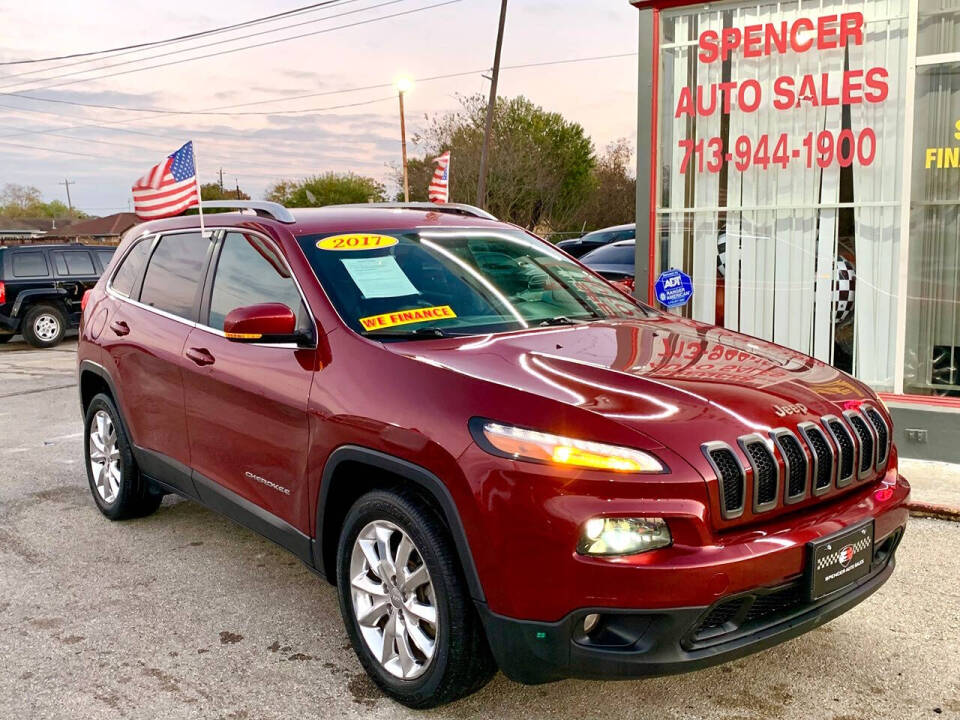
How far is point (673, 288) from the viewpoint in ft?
22.5

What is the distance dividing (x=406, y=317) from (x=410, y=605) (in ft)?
3.64

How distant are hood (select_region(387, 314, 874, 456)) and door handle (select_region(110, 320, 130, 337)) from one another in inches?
93.9

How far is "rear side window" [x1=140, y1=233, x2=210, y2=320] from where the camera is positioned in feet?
14.5

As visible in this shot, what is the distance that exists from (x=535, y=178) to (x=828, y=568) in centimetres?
4222

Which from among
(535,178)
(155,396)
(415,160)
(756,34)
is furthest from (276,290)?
(415,160)

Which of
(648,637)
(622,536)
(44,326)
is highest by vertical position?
(622,536)

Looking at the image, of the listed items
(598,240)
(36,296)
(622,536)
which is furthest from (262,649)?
(36,296)

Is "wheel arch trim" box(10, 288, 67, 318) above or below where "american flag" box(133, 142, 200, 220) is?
below

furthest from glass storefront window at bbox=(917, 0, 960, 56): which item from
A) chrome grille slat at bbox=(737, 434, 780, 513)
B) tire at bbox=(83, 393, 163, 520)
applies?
tire at bbox=(83, 393, 163, 520)

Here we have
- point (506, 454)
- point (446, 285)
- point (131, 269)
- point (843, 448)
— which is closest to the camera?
point (506, 454)

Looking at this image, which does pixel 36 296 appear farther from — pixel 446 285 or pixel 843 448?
pixel 843 448

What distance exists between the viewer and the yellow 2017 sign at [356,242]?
3766mm

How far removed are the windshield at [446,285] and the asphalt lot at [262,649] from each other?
1.37m

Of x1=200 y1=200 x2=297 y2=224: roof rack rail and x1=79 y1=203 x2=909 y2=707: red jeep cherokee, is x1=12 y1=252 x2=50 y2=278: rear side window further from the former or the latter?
x1=79 y1=203 x2=909 y2=707: red jeep cherokee
